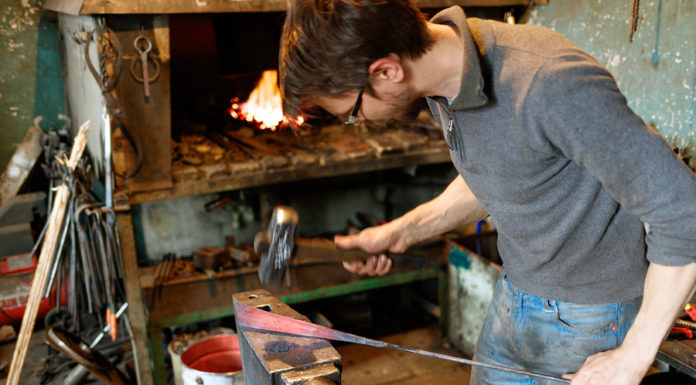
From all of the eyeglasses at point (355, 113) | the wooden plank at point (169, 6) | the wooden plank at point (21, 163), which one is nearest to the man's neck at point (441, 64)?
the eyeglasses at point (355, 113)

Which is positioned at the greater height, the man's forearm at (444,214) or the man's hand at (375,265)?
the man's forearm at (444,214)

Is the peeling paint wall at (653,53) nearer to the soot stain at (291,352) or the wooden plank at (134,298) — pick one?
the soot stain at (291,352)

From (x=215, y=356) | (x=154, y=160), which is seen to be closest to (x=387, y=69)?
(x=154, y=160)

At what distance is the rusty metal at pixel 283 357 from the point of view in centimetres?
131

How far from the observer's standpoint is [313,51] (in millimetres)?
1215

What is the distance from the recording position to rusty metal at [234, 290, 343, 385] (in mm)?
1307

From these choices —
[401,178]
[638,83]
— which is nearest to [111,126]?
[401,178]

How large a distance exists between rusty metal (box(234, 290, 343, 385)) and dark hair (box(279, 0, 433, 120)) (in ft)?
2.12

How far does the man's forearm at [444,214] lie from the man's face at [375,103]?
1.65 feet

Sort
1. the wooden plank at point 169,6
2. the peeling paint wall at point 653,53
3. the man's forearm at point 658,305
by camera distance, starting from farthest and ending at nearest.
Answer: the peeling paint wall at point 653,53 < the wooden plank at point 169,6 < the man's forearm at point 658,305

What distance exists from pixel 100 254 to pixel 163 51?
4.06ft

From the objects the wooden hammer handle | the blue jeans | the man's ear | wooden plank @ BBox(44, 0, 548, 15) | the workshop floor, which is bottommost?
the workshop floor

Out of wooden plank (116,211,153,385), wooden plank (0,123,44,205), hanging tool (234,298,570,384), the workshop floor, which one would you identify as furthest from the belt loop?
wooden plank (0,123,44,205)

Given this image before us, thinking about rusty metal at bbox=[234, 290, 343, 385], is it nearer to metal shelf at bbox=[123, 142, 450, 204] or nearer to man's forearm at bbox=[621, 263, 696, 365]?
man's forearm at bbox=[621, 263, 696, 365]
